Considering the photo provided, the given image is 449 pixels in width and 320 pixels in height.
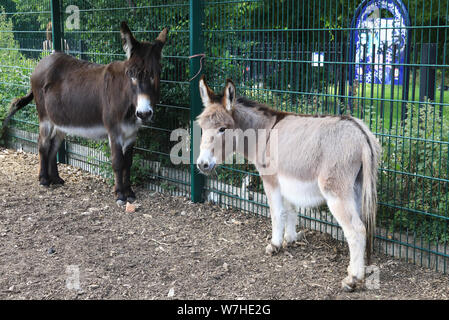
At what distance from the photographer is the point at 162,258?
14.2ft

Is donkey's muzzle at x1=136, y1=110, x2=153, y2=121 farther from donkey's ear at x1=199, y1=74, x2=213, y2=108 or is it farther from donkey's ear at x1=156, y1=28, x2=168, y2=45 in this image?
donkey's ear at x1=199, y1=74, x2=213, y2=108

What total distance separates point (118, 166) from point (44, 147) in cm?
152

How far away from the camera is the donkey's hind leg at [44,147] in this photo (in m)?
6.58

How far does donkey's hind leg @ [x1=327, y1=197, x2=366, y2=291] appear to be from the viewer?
3580mm

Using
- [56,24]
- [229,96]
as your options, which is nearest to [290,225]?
[229,96]

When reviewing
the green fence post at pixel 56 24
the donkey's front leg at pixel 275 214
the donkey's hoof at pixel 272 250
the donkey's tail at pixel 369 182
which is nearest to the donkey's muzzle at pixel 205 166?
the donkey's front leg at pixel 275 214

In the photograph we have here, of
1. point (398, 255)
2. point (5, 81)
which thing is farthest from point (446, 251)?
point (5, 81)

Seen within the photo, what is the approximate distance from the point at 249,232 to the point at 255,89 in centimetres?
149

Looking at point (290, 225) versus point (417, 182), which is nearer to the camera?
point (417, 182)

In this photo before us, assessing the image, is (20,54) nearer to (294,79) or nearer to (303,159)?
(294,79)

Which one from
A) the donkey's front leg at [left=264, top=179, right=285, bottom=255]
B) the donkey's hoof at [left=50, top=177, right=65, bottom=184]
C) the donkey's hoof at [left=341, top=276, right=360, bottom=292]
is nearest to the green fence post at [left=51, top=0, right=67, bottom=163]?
the donkey's hoof at [left=50, top=177, right=65, bottom=184]

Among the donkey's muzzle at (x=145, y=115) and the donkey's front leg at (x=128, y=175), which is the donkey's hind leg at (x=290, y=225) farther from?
the donkey's front leg at (x=128, y=175)

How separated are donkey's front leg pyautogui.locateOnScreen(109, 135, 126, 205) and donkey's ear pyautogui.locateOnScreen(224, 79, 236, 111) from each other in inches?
75.8

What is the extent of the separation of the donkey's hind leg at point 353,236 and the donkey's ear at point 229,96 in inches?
49.9
